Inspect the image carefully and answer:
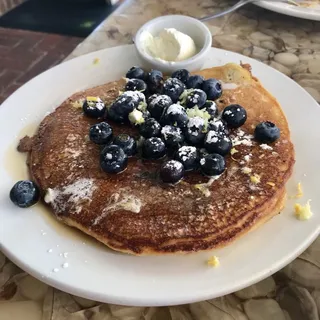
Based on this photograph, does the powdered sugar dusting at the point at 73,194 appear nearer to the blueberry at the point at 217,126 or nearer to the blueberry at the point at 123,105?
the blueberry at the point at 123,105

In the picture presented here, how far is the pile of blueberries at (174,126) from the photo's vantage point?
1.07m

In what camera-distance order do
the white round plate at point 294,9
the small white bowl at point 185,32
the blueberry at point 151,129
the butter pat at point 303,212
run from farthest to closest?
the white round plate at point 294,9
the small white bowl at point 185,32
the blueberry at point 151,129
the butter pat at point 303,212

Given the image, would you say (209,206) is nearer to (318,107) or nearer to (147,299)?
(147,299)

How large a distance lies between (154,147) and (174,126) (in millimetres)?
81

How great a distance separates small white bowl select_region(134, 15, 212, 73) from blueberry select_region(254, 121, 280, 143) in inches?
14.3

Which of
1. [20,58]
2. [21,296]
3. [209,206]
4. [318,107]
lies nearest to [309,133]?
[318,107]

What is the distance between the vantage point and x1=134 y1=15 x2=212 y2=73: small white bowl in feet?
4.66

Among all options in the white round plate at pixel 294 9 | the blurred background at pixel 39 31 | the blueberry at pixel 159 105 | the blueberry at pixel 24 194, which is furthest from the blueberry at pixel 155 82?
the blurred background at pixel 39 31

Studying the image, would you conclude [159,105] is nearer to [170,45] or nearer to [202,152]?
[202,152]

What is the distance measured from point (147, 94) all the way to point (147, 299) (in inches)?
23.9

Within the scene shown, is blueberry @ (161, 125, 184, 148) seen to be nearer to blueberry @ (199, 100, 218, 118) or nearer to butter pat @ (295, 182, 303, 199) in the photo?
blueberry @ (199, 100, 218, 118)

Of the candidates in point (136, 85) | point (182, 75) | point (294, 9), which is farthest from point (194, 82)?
point (294, 9)

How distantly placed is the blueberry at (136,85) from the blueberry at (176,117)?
164 mm

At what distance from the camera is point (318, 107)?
4.20 ft
